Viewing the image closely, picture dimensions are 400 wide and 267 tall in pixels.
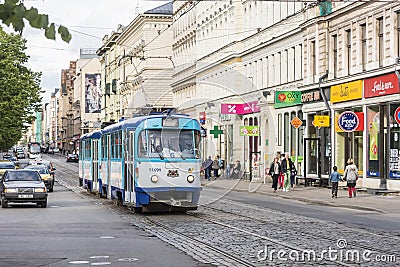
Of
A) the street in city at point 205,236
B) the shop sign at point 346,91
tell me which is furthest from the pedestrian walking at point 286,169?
the street in city at point 205,236

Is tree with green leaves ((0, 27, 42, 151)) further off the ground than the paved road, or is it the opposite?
tree with green leaves ((0, 27, 42, 151))

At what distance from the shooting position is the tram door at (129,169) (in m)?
26.1

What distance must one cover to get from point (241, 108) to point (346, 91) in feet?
58.8

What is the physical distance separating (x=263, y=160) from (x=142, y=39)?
53029 mm

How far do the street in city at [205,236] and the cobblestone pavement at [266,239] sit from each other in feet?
0.05

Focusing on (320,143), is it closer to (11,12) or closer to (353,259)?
(353,259)

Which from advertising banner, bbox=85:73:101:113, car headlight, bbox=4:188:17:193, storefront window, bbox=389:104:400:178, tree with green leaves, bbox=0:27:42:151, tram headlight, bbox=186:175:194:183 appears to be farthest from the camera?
advertising banner, bbox=85:73:101:113

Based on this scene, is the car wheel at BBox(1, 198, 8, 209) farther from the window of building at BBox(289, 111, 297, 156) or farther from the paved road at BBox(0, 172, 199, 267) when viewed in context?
the window of building at BBox(289, 111, 297, 156)

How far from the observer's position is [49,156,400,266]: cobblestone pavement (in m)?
14.6

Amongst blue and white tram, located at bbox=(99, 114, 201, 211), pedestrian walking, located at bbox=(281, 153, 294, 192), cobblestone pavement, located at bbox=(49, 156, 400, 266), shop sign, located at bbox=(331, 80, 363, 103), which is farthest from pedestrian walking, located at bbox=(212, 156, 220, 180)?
blue and white tram, located at bbox=(99, 114, 201, 211)

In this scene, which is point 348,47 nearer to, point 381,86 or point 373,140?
point 381,86

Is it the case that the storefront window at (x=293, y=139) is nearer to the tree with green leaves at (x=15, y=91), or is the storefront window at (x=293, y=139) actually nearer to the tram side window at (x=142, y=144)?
the tree with green leaves at (x=15, y=91)

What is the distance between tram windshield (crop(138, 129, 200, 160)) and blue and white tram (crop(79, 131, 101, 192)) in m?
10.8

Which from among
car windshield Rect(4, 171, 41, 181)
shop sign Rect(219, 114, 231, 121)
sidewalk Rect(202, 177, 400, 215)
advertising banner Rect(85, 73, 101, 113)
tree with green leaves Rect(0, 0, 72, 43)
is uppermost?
advertising banner Rect(85, 73, 101, 113)
